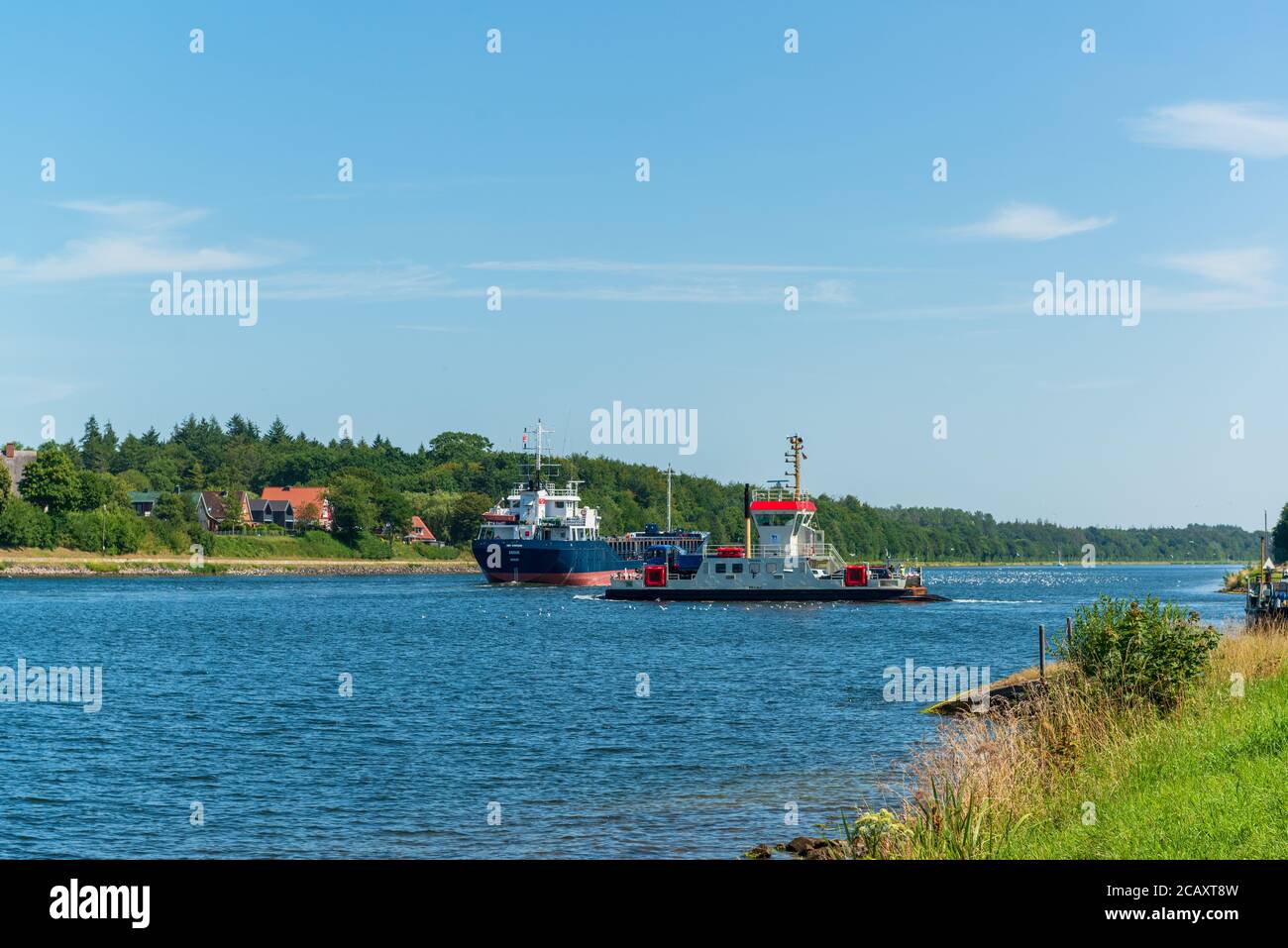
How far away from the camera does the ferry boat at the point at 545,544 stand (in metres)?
133

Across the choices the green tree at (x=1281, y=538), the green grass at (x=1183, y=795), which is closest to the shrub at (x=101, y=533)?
the green tree at (x=1281, y=538)

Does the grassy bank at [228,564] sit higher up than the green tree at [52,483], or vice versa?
the green tree at [52,483]

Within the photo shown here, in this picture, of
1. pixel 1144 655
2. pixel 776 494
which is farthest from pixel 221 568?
pixel 1144 655

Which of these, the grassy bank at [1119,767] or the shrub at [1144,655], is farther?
the shrub at [1144,655]

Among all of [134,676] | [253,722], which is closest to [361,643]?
[134,676]

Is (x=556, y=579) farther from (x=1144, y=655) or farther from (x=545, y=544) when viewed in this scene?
(x=1144, y=655)

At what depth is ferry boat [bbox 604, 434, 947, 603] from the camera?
9656cm

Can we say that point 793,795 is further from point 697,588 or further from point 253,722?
point 697,588

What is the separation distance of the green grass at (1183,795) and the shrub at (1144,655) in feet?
3.75

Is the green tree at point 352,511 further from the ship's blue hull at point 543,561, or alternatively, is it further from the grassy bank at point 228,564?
the ship's blue hull at point 543,561

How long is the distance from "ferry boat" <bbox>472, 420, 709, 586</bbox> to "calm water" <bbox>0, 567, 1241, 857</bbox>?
184 feet

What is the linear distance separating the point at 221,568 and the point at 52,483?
73.3ft
